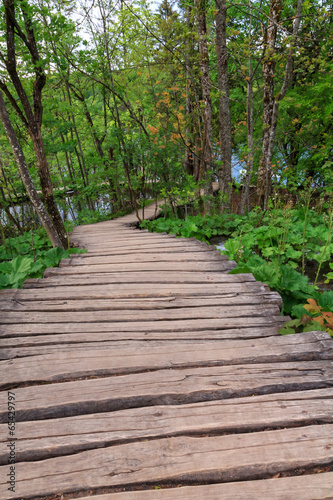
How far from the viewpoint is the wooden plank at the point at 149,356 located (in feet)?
5.74

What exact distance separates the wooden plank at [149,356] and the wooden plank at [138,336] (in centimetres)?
8

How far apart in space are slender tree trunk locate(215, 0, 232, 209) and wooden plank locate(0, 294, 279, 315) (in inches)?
191

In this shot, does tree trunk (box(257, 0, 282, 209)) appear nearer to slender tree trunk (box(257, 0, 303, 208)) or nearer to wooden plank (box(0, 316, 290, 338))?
slender tree trunk (box(257, 0, 303, 208))

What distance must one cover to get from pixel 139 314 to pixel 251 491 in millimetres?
1472

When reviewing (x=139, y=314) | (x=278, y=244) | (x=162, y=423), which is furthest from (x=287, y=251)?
(x=162, y=423)

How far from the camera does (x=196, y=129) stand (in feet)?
34.1

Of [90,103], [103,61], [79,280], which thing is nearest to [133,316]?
[79,280]

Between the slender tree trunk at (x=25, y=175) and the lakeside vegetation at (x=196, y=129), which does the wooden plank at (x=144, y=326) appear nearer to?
the lakeside vegetation at (x=196, y=129)

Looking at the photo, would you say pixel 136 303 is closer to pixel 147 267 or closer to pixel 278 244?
pixel 147 267

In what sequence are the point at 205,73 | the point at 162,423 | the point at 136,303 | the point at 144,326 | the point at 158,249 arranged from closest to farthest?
the point at 162,423 < the point at 144,326 < the point at 136,303 < the point at 158,249 < the point at 205,73

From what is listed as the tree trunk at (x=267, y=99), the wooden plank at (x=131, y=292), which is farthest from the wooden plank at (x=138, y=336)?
the tree trunk at (x=267, y=99)

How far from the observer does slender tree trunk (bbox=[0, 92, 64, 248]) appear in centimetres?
398

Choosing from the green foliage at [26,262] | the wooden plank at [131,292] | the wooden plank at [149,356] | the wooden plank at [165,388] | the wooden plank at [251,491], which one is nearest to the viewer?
the wooden plank at [251,491]

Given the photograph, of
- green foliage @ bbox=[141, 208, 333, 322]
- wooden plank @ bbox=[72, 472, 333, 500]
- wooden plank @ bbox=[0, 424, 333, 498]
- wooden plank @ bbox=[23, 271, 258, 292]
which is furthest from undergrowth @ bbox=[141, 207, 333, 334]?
wooden plank @ bbox=[72, 472, 333, 500]
